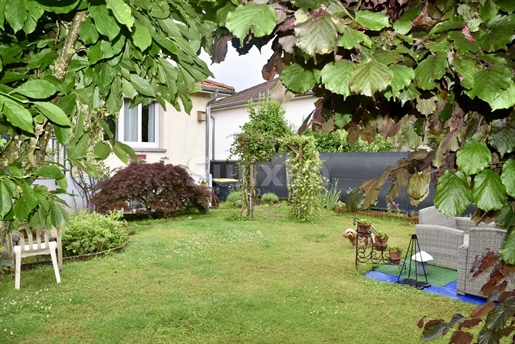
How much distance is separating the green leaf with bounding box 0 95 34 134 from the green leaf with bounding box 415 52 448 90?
0.76 metres

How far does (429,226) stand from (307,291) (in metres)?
2.58

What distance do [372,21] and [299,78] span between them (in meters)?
0.18

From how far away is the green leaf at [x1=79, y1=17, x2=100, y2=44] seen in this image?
969 millimetres

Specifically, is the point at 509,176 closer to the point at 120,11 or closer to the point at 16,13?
the point at 120,11

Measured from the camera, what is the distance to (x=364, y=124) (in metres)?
1.32

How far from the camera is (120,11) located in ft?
2.65

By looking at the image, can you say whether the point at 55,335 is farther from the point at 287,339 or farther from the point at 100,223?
the point at 100,223

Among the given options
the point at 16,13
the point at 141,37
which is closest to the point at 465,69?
the point at 141,37

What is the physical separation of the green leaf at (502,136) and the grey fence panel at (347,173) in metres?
11.6

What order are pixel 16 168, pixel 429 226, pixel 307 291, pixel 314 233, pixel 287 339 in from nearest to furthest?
1. pixel 16 168
2. pixel 287 339
3. pixel 307 291
4. pixel 429 226
5. pixel 314 233

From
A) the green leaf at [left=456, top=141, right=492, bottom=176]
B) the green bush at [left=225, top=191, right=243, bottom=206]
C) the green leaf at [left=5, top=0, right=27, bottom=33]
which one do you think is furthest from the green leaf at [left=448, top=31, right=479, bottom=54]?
the green bush at [left=225, top=191, right=243, bottom=206]

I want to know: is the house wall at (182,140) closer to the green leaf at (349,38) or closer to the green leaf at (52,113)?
the green leaf at (52,113)

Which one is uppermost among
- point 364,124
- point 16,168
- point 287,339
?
point 364,124

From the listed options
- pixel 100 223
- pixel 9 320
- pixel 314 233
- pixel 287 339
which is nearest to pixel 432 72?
pixel 287 339
